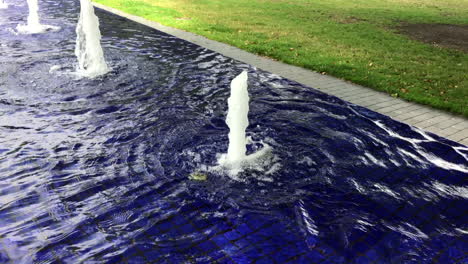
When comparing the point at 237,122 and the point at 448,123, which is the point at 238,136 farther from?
the point at 448,123

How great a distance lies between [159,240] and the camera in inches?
149

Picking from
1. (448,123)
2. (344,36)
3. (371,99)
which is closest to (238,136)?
(371,99)

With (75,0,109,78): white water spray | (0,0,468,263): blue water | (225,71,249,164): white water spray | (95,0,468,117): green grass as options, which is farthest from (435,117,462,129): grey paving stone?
(75,0,109,78): white water spray

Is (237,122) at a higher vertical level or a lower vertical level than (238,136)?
higher

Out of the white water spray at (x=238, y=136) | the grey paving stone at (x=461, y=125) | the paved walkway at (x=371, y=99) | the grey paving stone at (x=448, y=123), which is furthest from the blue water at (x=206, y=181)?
the grey paving stone at (x=461, y=125)

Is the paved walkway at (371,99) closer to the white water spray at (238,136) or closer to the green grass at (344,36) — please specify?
the green grass at (344,36)

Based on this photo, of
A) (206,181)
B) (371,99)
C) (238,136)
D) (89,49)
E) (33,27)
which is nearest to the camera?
(206,181)

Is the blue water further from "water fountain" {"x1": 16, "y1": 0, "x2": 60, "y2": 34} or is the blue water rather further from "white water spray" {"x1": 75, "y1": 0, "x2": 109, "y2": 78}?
"water fountain" {"x1": 16, "y1": 0, "x2": 60, "y2": 34}

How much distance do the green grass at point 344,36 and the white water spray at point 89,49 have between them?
4.16 meters

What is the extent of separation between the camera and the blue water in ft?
12.4

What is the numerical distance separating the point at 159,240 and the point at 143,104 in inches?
142

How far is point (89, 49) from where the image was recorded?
29.5ft

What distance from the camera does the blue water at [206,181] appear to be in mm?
3785

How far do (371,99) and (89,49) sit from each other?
20.8 ft
